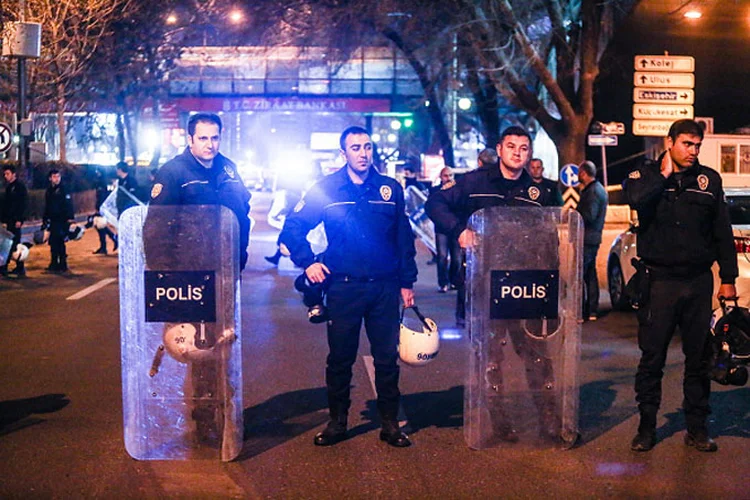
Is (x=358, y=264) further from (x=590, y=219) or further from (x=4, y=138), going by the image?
(x=4, y=138)

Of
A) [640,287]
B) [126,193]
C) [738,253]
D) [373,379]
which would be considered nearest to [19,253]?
[126,193]

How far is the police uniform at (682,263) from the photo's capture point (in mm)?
6082

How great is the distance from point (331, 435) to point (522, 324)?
4.57 ft

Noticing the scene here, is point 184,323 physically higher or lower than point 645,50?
lower

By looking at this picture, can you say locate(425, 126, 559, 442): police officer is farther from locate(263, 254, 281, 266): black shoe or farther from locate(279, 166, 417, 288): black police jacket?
locate(263, 254, 281, 266): black shoe

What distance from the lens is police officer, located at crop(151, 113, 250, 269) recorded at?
6.30 metres

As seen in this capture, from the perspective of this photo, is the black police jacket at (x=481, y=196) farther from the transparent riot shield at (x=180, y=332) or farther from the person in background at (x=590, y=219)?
the person in background at (x=590, y=219)

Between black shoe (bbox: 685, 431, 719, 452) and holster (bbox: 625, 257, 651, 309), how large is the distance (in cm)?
87

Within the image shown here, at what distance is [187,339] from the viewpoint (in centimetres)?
588

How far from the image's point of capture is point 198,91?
50.3m

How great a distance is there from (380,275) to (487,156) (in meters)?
5.96

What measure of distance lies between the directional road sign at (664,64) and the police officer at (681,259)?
38.3 ft

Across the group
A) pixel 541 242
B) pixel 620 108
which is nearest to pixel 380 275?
pixel 541 242

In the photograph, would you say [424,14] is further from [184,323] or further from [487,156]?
[184,323]
